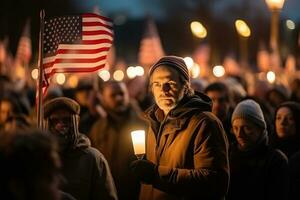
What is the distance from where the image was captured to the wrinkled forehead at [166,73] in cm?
686

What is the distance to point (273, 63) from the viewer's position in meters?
24.3

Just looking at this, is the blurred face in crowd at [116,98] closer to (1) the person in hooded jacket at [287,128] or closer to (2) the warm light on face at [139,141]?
(1) the person in hooded jacket at [287,128]

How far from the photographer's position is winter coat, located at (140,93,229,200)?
21.5 ft

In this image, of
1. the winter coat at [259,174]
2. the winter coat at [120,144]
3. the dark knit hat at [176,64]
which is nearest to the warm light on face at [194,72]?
the winter coat at [120,144]

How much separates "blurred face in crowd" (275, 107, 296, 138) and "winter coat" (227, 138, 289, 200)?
1509 mm

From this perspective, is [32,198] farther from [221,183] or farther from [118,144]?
[118,144]

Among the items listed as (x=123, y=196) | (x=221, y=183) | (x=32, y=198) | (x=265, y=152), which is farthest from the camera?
(x=123, y=196)

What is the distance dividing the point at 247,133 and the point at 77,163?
1789mm

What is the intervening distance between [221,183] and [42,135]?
8.22ft

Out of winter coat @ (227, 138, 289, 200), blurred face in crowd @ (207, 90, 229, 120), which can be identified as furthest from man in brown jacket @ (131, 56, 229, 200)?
blurred face in crowd @ (207, 90, 229, 120)

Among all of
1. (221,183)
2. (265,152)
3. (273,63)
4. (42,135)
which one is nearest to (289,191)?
(265,152)

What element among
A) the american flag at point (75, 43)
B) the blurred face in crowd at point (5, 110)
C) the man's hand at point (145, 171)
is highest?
the american flag at point (75, 43)

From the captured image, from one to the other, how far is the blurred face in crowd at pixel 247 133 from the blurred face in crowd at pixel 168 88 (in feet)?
5.00

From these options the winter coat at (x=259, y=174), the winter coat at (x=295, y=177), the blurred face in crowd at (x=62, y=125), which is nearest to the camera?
the blurred face in crowd at (x=62, y=125)
